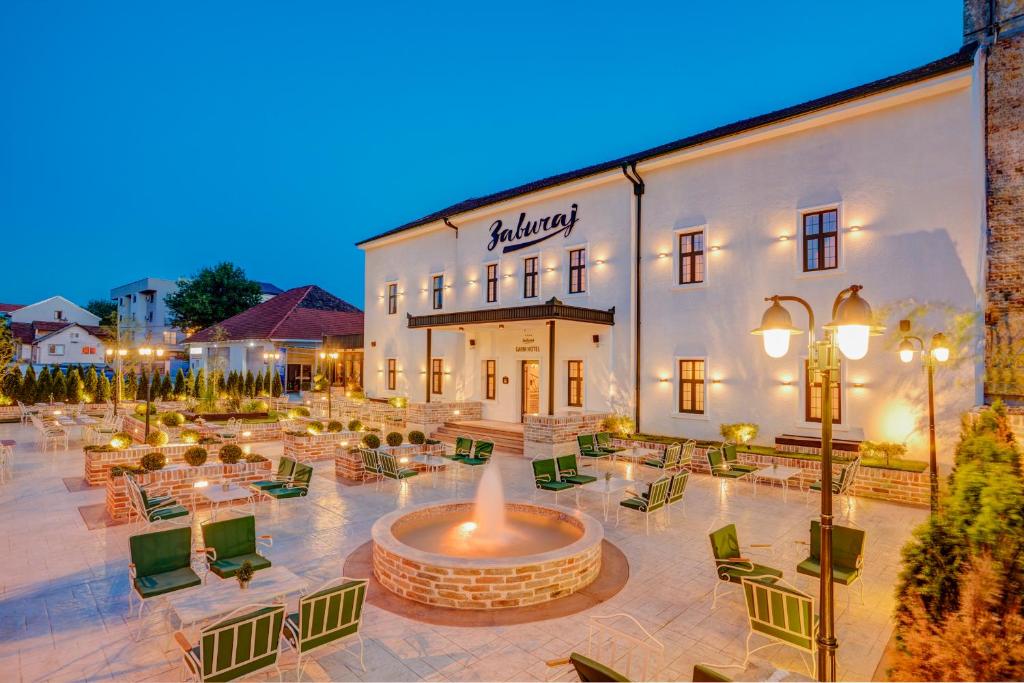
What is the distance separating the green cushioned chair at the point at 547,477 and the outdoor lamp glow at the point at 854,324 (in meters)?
7.21

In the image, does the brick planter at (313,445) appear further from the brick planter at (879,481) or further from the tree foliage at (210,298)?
the tree foliage at (210,298)

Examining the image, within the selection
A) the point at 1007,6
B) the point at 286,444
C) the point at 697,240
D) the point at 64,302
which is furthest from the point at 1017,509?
the point at 64,302

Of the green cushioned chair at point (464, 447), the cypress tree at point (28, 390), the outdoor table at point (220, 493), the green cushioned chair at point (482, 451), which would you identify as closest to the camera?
the outdoor table at point (220, 493)

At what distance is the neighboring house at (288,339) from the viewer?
3347 centimetres

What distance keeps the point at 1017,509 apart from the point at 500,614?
4.81 meters

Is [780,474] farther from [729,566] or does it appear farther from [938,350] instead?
[729,566]

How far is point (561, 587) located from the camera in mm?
6586

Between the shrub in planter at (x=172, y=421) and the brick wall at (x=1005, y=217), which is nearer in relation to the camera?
the brick wall at (x=1005, y=217)

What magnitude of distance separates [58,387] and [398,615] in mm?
29179

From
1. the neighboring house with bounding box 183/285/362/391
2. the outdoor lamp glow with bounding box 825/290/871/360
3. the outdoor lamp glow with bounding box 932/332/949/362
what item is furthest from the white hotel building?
the neighboring house with bounding box 183/285/362/391

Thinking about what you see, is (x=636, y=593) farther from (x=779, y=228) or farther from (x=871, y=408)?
(x=779, y=228)

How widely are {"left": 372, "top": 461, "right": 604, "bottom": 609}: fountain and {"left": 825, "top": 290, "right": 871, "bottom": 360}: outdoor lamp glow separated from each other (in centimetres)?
409

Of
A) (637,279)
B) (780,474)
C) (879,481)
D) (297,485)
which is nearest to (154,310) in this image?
(297,485)

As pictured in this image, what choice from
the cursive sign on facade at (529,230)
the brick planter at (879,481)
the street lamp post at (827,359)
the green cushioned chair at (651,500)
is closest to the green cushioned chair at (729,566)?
the street lamp post at (827,359)
